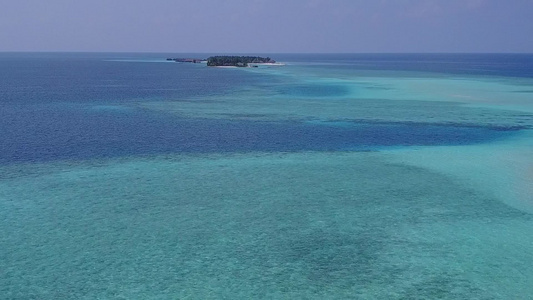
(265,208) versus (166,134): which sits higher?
(166,134)

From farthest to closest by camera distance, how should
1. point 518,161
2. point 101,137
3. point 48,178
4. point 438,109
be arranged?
point 438,109 < point 101,137 < point 518,161 < point 48,178

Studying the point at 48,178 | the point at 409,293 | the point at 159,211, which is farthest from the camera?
the point at 48,178

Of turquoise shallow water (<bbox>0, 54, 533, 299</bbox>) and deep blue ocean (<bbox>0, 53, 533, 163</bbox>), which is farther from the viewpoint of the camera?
deep blue ocean (<bbox>0, 53, 533, 163</bbox>)

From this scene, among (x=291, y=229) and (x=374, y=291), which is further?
(x=291, y=229)

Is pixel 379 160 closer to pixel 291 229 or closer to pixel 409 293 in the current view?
pixel 291 229

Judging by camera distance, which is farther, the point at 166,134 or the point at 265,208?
the point at 166,134

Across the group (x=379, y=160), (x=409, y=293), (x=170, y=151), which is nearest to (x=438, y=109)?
(x=379, y=160)

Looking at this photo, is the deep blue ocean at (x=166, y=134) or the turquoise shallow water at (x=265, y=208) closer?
the turquoise shallow water at (x=265, y=208)
